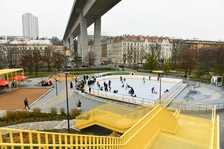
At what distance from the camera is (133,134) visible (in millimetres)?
5777

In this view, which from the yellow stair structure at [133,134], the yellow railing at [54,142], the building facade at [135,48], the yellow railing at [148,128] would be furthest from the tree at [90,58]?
the yellow railing at [54,142]

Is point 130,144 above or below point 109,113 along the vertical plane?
above

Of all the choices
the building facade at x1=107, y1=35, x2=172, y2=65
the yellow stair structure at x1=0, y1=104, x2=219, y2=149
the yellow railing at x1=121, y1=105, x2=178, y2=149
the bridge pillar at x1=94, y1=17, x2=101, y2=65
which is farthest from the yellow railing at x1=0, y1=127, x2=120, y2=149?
the building facade at x1=107, y1=35, x2=172, y2=65

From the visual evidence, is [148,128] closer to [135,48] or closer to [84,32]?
[84,32]

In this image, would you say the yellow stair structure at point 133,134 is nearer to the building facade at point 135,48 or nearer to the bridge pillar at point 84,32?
the bridge pillar at point 84,32

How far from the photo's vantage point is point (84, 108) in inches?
658

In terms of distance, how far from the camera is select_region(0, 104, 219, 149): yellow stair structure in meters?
3.53

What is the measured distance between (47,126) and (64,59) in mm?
42268

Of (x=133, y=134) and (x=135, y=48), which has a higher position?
(x=135, y=48)

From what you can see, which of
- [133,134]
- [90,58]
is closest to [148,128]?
[133,134]

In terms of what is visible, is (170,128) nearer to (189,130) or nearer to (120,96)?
(189,130)

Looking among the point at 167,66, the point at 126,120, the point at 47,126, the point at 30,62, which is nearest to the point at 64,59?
the point at 30,62

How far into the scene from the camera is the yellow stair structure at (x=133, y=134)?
3527 millimetres

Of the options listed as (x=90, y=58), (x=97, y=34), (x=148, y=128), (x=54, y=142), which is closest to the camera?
(x=54, y=142)
